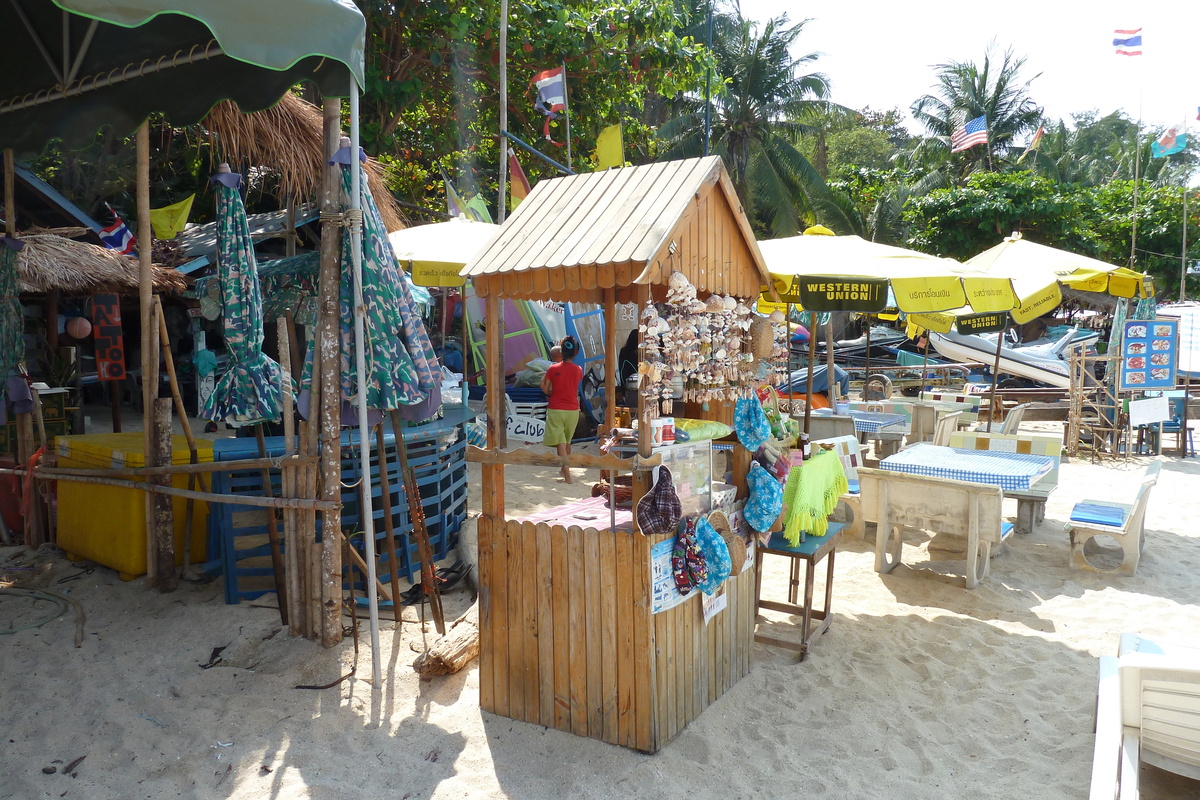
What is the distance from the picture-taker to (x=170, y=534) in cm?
516

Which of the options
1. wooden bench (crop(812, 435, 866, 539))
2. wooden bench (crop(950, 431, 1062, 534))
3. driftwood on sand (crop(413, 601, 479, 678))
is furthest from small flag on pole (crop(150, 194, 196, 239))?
wooden bench (crop(950, 431, 1062, 534))

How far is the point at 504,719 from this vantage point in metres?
3.94

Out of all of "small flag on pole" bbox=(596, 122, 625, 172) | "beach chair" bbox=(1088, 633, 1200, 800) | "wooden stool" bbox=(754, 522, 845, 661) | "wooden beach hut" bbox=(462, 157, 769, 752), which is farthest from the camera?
"small flag on pole" bbox=(596, 122, 625, 172)

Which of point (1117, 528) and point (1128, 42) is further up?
point (1128, 42)

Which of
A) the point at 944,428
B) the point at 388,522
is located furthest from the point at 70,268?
the point at 944,428

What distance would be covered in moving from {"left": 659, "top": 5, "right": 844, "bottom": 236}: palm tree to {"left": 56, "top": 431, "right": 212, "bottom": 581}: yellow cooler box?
19376 mm

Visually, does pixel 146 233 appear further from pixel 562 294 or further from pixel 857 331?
pixel 857 331

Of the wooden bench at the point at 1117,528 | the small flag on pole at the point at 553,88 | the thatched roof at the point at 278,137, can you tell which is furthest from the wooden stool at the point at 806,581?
the small flag on pole at the point at 553,88

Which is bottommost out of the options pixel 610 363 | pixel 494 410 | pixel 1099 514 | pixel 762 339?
pixel 1099 514

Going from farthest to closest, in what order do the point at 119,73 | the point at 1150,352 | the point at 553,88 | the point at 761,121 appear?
the point at 761,121
the point at 1150,352
the point at 553,88
the point at 119,73

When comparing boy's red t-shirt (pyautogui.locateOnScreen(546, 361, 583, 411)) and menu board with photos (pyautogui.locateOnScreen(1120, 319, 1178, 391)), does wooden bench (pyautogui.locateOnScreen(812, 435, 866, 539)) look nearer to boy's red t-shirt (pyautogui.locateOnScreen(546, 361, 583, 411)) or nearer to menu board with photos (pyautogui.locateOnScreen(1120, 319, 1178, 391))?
boy's red t-shirt (pyautogui.locateOnScreen(546, 361, 583, 411))

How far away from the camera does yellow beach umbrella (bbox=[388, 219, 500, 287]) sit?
21.7 feet

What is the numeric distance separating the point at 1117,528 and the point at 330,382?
5.95 m

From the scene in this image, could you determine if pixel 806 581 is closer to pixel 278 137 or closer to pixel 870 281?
pixel 870 281
